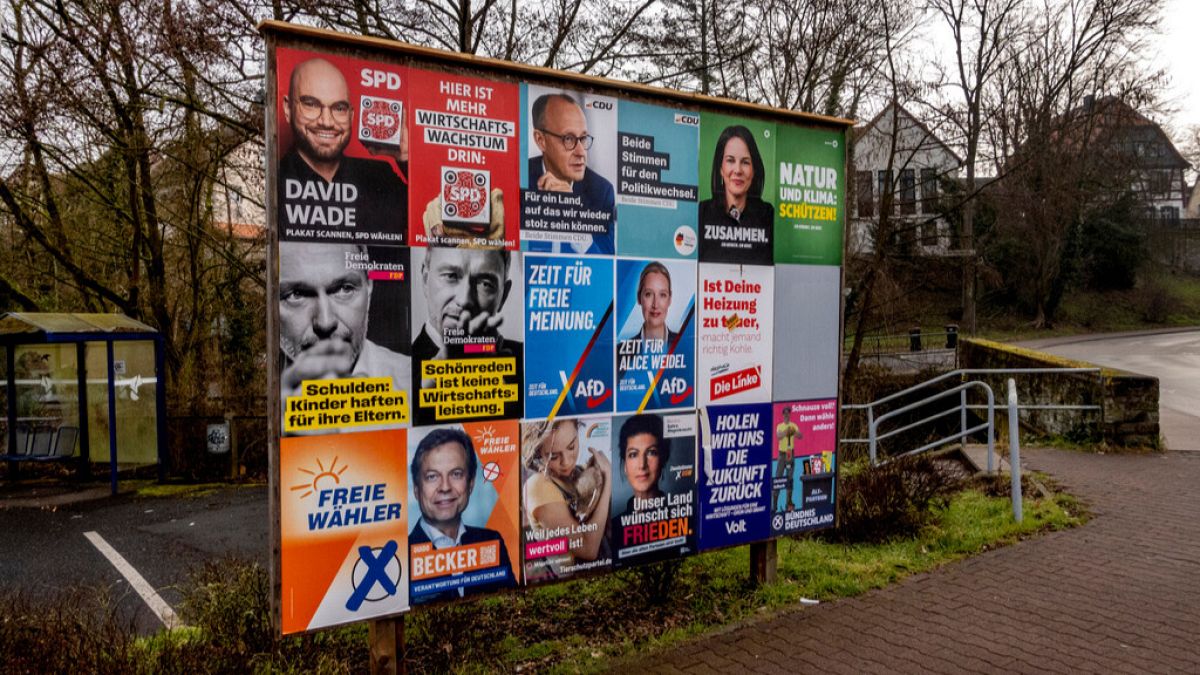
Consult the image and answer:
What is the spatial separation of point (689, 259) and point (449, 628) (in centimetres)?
255

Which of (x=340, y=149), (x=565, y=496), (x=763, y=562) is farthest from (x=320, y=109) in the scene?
(x=763, y=562)

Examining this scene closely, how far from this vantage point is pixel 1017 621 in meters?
5.11

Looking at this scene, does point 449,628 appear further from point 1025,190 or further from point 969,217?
point 969,217

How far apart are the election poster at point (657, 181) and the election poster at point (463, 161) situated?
719 mm

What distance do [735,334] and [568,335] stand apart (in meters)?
1.29

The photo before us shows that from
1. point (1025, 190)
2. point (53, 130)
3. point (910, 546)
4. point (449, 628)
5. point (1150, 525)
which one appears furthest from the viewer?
point (1025, 190)

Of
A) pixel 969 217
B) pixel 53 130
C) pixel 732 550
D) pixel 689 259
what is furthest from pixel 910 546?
pixel 969 217

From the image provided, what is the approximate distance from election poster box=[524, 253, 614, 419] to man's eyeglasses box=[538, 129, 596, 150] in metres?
0.61

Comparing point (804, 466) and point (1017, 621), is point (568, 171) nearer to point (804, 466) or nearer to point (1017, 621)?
point (804, 466)

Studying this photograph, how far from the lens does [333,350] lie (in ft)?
13.0

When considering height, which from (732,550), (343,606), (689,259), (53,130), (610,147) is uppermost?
(53,130)

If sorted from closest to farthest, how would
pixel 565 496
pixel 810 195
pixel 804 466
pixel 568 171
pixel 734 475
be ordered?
pixel 568 171 → pixel 565 496 → pixel 734 475 → pixel 810 195 → pixel 804 466

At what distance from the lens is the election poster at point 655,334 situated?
16.4 feet

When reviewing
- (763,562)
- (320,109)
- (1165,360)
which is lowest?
(763,562)
